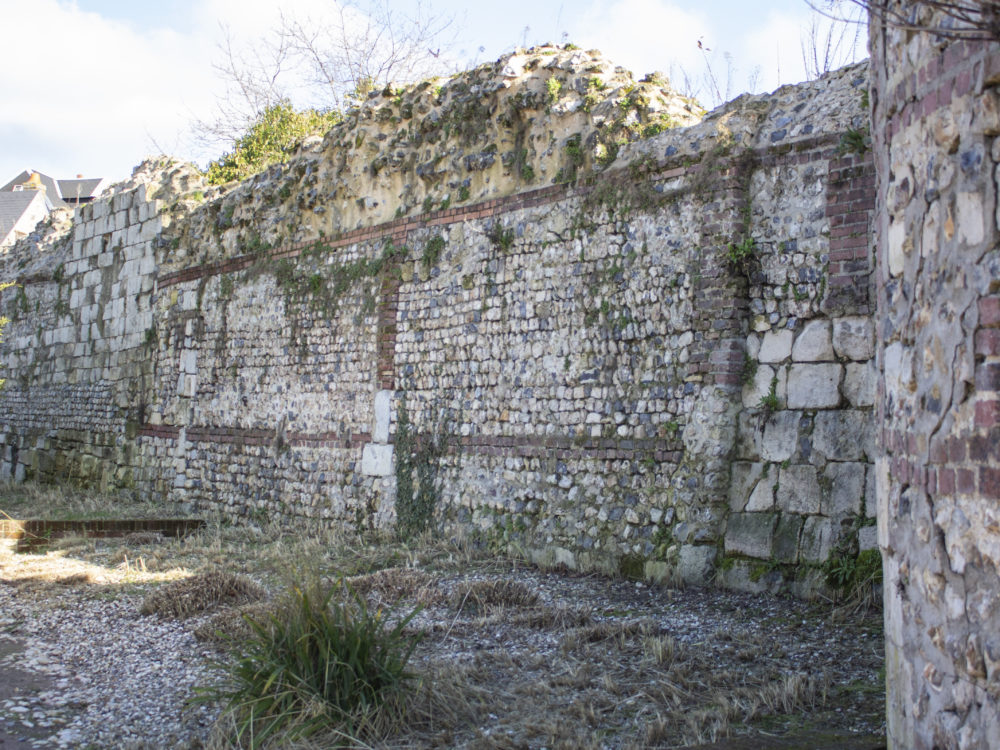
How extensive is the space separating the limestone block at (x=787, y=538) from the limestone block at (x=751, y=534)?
1.7 inches

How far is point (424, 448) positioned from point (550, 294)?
80.3 inches

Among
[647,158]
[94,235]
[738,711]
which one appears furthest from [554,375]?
[94,235]

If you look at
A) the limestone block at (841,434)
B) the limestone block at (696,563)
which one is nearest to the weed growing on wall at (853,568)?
the limestone block at (841,434)

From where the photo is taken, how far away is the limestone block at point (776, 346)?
6641 millimetres

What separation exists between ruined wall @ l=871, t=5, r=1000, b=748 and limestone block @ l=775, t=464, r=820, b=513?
322cm

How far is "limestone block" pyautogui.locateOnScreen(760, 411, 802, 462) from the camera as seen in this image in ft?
21.3

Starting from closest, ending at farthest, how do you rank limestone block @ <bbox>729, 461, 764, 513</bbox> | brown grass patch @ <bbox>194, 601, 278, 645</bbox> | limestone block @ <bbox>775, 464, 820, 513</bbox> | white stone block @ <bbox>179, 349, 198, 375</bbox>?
brown grass patch @ <bbox>194, 601, 278, 645</bbox> < limestone block @ <bbox>775, 464, 820, 513</bbox> < limestone block @ <bbox>729, 461, 764, 513</bbox> < white stone block @ <bbox>179, 349, 198, 375</bbox>

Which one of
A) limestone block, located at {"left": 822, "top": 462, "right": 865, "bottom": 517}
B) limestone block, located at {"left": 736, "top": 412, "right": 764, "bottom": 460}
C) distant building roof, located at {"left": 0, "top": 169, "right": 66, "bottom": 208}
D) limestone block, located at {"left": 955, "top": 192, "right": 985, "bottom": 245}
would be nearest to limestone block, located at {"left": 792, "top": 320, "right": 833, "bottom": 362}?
limestone block, located at {"left": 736, "top": 412, "right": 764, "bottom": 460}

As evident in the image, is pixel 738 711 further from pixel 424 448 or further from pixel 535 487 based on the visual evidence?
pixel 424 448

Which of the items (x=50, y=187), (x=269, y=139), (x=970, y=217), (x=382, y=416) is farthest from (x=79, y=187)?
(x=970, y=217)

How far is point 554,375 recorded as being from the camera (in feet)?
26.3

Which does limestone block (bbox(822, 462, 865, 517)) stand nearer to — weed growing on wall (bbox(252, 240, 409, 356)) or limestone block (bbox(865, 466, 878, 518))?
limestone block (bbox(865, 466, 878, 518))

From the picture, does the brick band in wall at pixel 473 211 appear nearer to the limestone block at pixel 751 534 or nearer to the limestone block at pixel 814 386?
the limestone block at pixel 814 386

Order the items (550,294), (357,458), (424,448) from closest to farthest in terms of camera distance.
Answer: (550,294)
(424,448)
(357,458)
